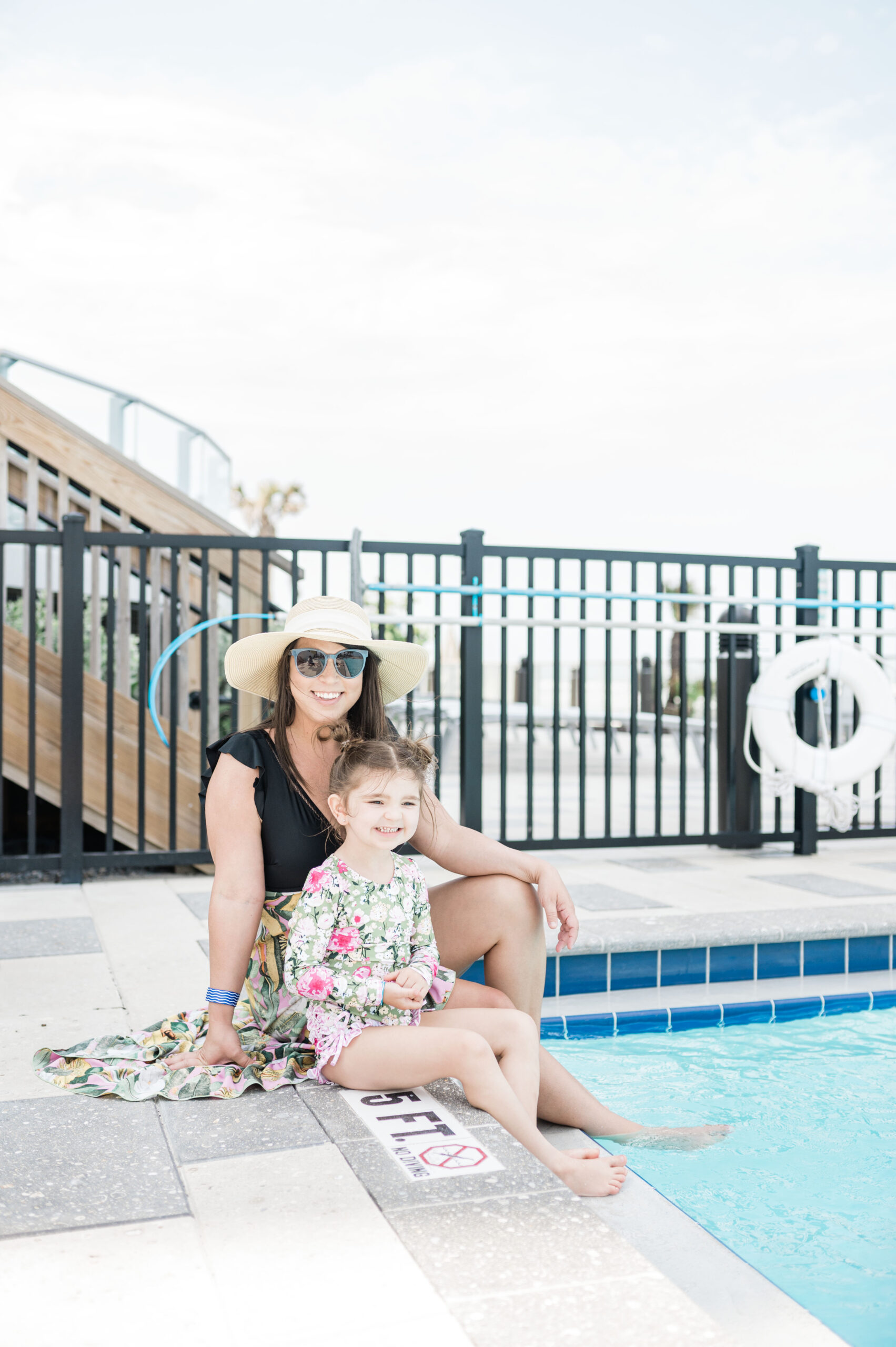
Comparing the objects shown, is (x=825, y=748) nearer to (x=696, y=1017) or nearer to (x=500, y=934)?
(x=696, y=1017)

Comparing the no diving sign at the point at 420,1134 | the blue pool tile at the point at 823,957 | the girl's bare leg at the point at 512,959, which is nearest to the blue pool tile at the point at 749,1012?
the blue pool tile at the point at 823,957

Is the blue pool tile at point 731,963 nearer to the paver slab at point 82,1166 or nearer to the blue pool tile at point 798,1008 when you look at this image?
the blue pool tile at point 798,1008

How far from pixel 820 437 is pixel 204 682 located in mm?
A: 27762

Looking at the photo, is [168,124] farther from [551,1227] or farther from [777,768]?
[551,1227]

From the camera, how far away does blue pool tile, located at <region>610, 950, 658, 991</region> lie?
324cm

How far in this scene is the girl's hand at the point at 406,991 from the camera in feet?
6.07

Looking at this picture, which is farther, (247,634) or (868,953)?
(247,634)

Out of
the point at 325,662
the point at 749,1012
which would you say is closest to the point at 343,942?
the point at 325,662

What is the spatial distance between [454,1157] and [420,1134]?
4.5 inches

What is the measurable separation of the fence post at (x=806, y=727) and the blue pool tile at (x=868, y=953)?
1826mm

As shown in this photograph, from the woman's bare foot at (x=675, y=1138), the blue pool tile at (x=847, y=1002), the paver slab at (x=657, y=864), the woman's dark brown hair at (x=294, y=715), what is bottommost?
the blue pool tile at (x=847, y=1002)

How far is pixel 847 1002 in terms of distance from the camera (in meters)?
3.26

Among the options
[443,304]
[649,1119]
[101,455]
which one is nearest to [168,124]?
[443,304]

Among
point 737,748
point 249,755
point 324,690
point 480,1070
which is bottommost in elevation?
point 480,1070
